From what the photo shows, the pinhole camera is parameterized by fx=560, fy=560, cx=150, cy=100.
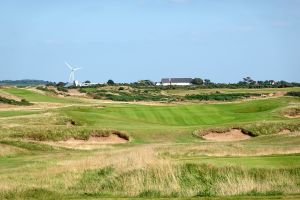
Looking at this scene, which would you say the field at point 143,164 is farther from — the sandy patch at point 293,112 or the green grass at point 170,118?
the sandy patch at point 293,112

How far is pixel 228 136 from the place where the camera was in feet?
141

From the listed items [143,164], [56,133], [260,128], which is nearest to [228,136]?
[260,128]

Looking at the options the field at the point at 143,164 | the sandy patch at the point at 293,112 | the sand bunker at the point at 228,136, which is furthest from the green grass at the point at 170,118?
the sand bunker at the point at 228,136

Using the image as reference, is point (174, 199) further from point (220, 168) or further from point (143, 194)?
point (220, 168)

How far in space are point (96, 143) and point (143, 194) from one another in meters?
22.2

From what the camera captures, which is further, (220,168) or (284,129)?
(284,129)

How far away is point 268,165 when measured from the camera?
2031 centimetres

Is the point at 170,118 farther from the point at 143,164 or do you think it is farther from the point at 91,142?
the point at 143,164

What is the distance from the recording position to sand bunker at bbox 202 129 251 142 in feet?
139

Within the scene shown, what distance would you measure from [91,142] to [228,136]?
10.6 m

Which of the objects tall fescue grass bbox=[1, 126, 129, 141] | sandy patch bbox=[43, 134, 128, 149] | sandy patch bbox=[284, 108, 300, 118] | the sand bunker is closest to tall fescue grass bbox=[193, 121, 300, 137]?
the sand bunker

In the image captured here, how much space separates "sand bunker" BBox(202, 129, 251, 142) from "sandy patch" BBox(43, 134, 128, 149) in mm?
6677

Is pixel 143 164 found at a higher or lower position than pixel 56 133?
higher

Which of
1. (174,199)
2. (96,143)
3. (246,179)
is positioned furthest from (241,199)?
(96,143)
